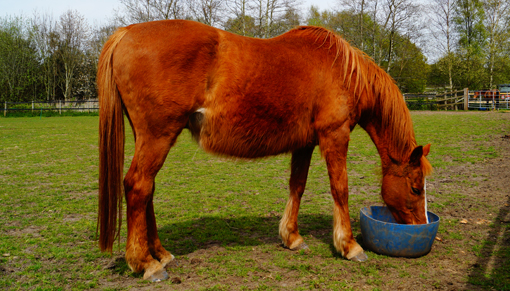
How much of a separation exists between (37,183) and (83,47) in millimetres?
37684

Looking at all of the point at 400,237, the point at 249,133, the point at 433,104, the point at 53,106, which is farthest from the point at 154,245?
the point at 53,106

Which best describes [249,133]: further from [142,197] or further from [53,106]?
[53,106]

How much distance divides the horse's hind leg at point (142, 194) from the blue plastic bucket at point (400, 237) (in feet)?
6.80

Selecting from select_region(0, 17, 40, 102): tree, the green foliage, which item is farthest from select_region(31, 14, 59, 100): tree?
the green foliage

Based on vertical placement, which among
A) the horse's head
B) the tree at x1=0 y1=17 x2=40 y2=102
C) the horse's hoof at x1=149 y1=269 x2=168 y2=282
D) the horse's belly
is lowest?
the horse's hoof at x1=149 y1=269 x2=168 y2=282

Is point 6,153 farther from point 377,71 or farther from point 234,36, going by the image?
point 377,71

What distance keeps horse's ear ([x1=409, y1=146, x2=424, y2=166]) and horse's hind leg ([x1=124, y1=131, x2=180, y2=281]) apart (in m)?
2.34

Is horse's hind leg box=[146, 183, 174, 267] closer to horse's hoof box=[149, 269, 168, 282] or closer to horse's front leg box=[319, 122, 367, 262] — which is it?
horse's hoof box=[149, 269, 168, 282]

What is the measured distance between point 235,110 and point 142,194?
1.10 m

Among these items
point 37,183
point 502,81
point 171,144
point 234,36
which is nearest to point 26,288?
point 171,144

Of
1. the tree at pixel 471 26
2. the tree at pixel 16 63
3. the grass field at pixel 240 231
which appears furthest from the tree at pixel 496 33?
the tree at pixel 16 63

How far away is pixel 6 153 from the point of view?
9609mm

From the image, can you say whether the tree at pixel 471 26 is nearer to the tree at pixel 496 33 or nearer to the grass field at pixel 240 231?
the tree at pixel 496 33

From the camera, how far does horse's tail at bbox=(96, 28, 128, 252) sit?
2.92m
